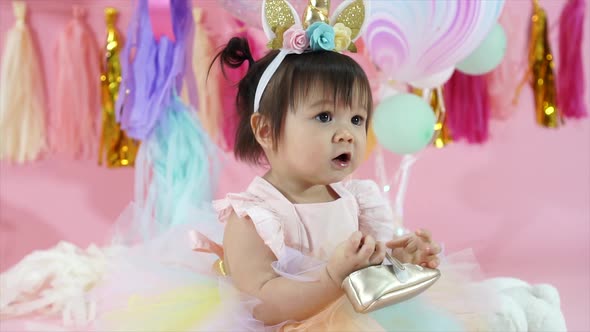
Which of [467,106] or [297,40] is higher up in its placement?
[297,40]

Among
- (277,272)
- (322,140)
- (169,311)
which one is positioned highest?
(322,140)

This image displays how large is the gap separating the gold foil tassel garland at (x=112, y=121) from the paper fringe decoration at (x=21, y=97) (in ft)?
0.82

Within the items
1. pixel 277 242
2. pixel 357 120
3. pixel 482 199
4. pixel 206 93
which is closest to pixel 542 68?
pixel 482 199

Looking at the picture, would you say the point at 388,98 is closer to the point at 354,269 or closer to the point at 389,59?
the point at 389,59

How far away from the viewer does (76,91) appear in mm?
2506

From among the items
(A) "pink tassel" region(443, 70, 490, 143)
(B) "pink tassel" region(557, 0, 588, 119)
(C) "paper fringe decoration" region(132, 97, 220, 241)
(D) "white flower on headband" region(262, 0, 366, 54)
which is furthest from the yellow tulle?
(B) "pink tassel" region(557, 0, 588, 119)

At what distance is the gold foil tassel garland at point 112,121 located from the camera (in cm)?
240

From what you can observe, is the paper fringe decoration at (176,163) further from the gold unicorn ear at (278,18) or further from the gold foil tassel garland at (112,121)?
the gold unicorn ear at (278,18)

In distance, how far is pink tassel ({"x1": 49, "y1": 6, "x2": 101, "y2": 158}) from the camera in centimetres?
251

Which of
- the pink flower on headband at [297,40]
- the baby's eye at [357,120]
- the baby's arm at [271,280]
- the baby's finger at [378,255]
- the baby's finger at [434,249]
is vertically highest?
the pink flower on headband at [297,40]

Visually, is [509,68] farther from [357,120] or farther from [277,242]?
[277,242]

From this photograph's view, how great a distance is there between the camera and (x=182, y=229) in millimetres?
1715

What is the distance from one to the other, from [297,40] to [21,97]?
57.9 inches

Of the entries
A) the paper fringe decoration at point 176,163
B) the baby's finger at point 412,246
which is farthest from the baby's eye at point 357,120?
the paper fringe decoration at point 176,163
